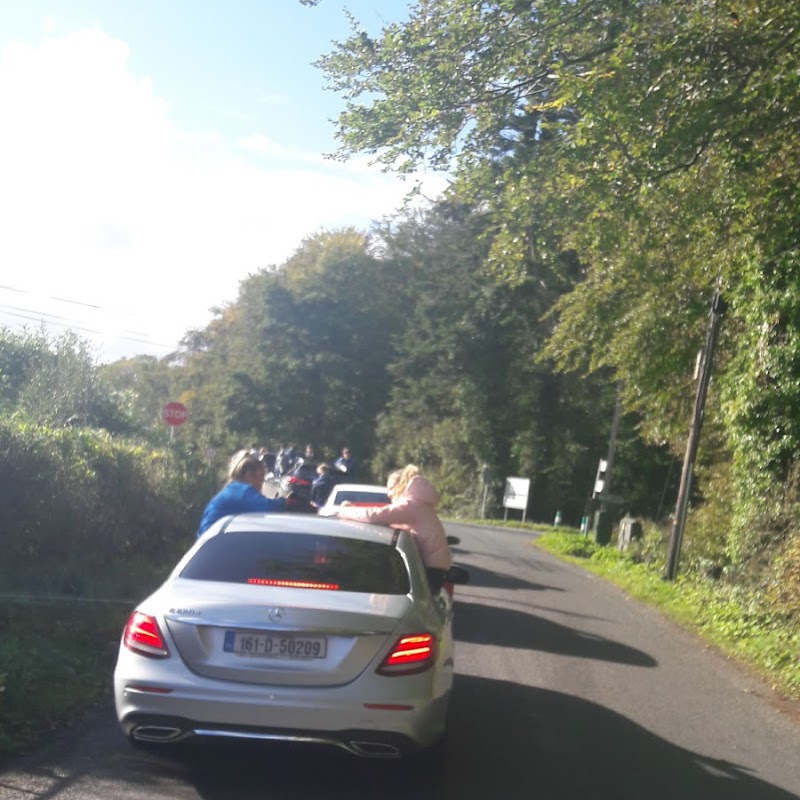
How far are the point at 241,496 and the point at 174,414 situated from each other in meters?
18.8

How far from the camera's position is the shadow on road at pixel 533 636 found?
12.4 metres

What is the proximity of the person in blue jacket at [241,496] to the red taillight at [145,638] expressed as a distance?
81.2 inches

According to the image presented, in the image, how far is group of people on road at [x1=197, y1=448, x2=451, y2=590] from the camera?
28.6 ft

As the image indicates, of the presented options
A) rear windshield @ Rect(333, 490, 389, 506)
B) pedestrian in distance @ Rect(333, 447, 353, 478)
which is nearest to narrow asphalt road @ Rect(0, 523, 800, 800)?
rear windshield @ Rect(333, 490, 389, 506)

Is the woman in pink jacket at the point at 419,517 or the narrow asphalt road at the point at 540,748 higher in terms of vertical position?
the woman in pink jacket at the point at 419,517

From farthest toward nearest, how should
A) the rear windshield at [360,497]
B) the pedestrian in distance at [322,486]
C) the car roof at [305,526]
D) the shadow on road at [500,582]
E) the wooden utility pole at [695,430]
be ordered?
the pedestrian in distance at [322,486] < the wooden utility pole at [695,430] < the shadow on road at [500,582] < the rear windshield at [360,497] < the car roof at [305,526]

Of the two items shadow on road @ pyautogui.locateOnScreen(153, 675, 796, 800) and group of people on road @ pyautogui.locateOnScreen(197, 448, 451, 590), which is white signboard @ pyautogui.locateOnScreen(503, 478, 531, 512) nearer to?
group of people on road @ pyautogui.locateOnScreen(197, 448, 451, 590)

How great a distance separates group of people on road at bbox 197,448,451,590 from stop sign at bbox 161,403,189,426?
17.0 m

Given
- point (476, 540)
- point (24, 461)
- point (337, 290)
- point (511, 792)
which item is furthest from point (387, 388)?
point (511, 792)

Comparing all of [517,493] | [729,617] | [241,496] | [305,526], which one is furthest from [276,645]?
[517,493]

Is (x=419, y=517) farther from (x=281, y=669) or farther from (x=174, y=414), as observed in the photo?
(x=174, y=414)

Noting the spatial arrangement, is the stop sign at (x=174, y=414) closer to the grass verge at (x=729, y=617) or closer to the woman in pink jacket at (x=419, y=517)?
the grass verge at (x=729, y=617)

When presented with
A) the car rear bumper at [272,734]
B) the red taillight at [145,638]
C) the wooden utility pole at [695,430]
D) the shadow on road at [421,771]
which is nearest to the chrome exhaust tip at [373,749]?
the car rear bumper at [272,734]

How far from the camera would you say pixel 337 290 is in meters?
62.7
